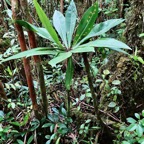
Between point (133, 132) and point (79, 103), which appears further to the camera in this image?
point (79, 103)

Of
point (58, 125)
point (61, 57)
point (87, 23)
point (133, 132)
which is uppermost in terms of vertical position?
point (87, 23)

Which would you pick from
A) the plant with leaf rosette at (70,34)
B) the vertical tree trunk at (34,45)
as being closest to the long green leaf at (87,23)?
the plant with leaf rosette at (70,34)

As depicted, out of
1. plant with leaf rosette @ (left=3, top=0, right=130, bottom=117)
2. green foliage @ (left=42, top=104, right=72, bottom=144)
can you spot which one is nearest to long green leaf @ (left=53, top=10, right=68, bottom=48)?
plant with leaf rosette @ (left=3, top=0, right=130, bottom=117)

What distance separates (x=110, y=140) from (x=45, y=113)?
1.64 ft

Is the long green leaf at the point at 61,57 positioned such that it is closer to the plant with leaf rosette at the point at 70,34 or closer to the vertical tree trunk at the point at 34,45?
the plant with leaf rosette at the point at 70,34

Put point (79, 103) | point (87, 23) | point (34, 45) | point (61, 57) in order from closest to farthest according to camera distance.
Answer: point (61, 57)
point (87, 23)
point (34, 45)
point (79, 103)

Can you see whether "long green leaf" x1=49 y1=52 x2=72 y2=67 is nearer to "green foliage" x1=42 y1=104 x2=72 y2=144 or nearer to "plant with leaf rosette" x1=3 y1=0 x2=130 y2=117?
"plant with leaf rosette" x1=3 y1=0 x2=130 y2=117

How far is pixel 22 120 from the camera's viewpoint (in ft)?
5.35

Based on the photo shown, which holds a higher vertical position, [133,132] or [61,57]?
[61,57]

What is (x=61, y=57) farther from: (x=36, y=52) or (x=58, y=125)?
(x=58, y=125)

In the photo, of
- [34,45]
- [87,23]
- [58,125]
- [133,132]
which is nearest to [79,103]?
[58,125]

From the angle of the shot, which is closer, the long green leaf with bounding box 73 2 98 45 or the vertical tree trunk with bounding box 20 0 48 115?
the long green leaf with bounding box 73 2 98 45

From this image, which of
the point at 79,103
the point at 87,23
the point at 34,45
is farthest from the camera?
the point at 79,103

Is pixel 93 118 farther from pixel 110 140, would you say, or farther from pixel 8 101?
pixel 8 101
